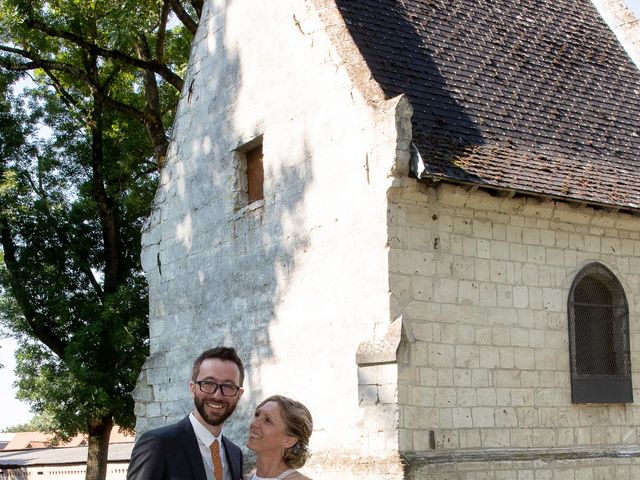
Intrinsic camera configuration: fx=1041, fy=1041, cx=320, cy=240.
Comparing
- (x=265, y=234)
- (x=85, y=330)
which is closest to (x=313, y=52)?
(x=265, y=234)

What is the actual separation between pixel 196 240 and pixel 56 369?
29.4ft

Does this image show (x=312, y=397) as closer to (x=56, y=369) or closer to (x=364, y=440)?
(x=364, y=440)

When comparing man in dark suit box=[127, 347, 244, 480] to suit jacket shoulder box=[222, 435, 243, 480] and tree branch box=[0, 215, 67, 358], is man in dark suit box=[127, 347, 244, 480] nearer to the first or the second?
suit jacket shoulder box=[222, 435, 243, 480]

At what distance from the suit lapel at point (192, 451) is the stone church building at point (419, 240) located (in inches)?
217

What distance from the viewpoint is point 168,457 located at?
5.10 meters

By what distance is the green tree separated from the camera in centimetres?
2066

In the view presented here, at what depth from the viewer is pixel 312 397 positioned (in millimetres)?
11992

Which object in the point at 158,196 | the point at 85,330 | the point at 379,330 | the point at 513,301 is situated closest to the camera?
the point at 379,330

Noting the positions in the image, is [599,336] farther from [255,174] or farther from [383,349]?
[255,174]

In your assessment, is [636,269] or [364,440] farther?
[636,269]

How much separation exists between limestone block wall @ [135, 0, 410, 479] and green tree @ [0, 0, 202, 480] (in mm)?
5278

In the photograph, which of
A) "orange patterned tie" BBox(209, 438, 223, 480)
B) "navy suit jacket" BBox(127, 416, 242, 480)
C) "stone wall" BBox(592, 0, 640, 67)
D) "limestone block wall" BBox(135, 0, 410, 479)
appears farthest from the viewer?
"stone wall" BBox(592, 0, 640, 67)

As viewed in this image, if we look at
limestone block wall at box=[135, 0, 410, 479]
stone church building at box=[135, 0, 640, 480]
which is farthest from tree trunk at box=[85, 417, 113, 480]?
stone church building at box=[135, 0, 640, 480]

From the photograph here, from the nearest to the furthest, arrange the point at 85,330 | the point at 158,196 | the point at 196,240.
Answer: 1. the point at 196,240
2. the point at 158,196
3. the point at 85,330
